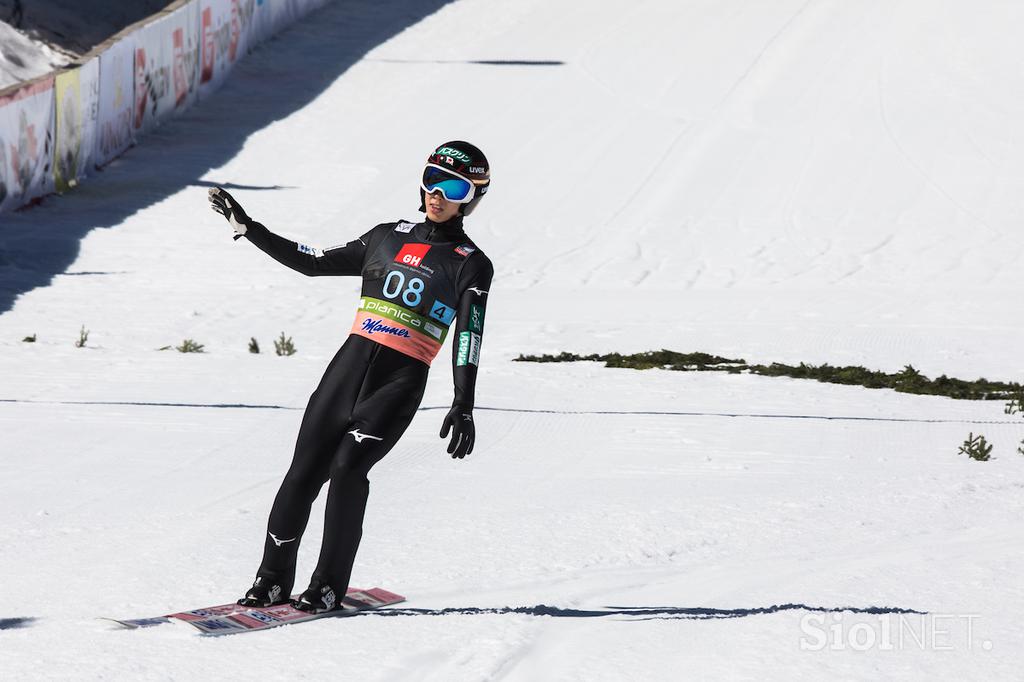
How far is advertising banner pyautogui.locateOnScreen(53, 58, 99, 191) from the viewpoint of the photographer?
20.9m

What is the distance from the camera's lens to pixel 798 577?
20.5ft

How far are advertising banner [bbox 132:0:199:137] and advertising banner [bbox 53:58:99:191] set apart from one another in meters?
1.77

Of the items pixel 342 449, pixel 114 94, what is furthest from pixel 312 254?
pixel 114 94

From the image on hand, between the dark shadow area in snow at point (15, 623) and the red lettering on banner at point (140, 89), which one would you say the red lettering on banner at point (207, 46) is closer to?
the red lettering on banner at point (140, 89)

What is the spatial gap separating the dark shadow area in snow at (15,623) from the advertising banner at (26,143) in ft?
48.5

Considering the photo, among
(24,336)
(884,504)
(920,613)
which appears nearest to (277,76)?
(24,336)

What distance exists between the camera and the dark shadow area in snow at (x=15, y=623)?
5.09 metres

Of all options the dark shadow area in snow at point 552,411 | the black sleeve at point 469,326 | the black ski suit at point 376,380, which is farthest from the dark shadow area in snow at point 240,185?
the black sleeve at point 469,326

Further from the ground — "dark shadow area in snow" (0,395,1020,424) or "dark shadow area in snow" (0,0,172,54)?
"dark shadow area in snow" (0,0,172,54)

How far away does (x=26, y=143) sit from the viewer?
1983cm

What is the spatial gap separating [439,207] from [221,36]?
24.2 metres

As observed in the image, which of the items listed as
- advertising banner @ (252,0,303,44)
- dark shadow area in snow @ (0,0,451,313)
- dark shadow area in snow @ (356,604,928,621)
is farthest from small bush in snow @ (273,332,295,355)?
advertising banner @ (252,0,303,44)

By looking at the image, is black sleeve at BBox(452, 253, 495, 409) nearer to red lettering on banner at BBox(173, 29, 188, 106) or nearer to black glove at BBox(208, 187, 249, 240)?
black glove at BBox(208, 187, 249, 240)

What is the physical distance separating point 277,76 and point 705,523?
24.1 metres
